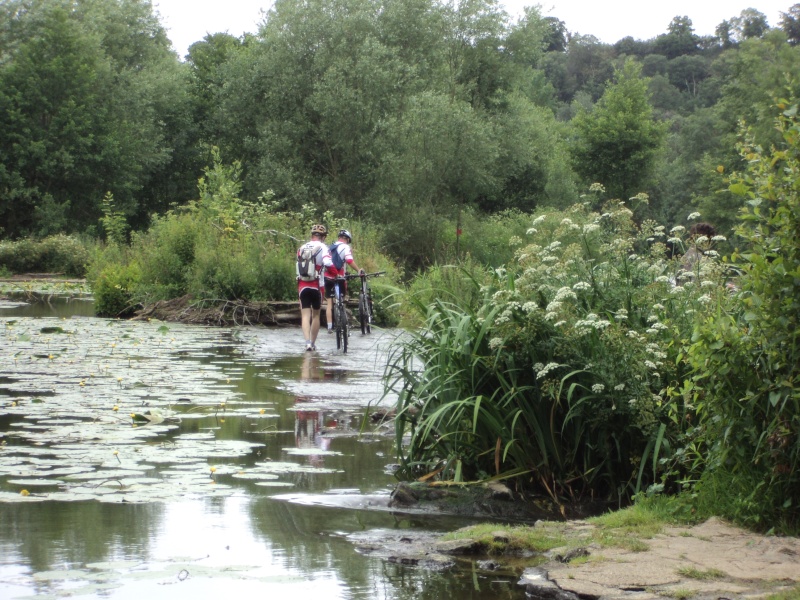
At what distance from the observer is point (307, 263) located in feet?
54.0

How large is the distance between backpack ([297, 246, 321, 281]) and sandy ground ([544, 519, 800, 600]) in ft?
37.5

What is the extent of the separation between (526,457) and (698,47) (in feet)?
573

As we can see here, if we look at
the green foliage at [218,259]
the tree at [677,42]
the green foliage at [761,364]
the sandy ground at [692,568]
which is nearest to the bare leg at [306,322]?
the green foliage at [218,259]

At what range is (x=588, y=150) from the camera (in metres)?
62.6

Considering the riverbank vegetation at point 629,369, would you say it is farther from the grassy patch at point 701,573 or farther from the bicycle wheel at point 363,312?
the bicycle wheel at point 363,312

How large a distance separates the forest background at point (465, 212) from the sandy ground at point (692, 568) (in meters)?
0.33

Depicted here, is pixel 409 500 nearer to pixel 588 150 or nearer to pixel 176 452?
pixel 176 452

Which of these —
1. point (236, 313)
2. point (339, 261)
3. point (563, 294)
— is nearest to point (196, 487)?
point (563, 294)

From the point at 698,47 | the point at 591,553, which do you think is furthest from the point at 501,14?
the point at 698,47

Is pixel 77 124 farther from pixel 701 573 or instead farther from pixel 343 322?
pixel 701 573

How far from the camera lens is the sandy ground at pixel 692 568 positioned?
448 centimetres

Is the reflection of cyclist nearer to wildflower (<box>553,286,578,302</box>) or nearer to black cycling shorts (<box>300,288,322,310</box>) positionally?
black cycling shorts (<box>300,288,322,310</box>)

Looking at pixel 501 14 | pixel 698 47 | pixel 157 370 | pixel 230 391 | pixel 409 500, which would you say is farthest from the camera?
pixel 698 47

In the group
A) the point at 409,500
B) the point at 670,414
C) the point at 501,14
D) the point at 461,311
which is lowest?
the point at 409,500
